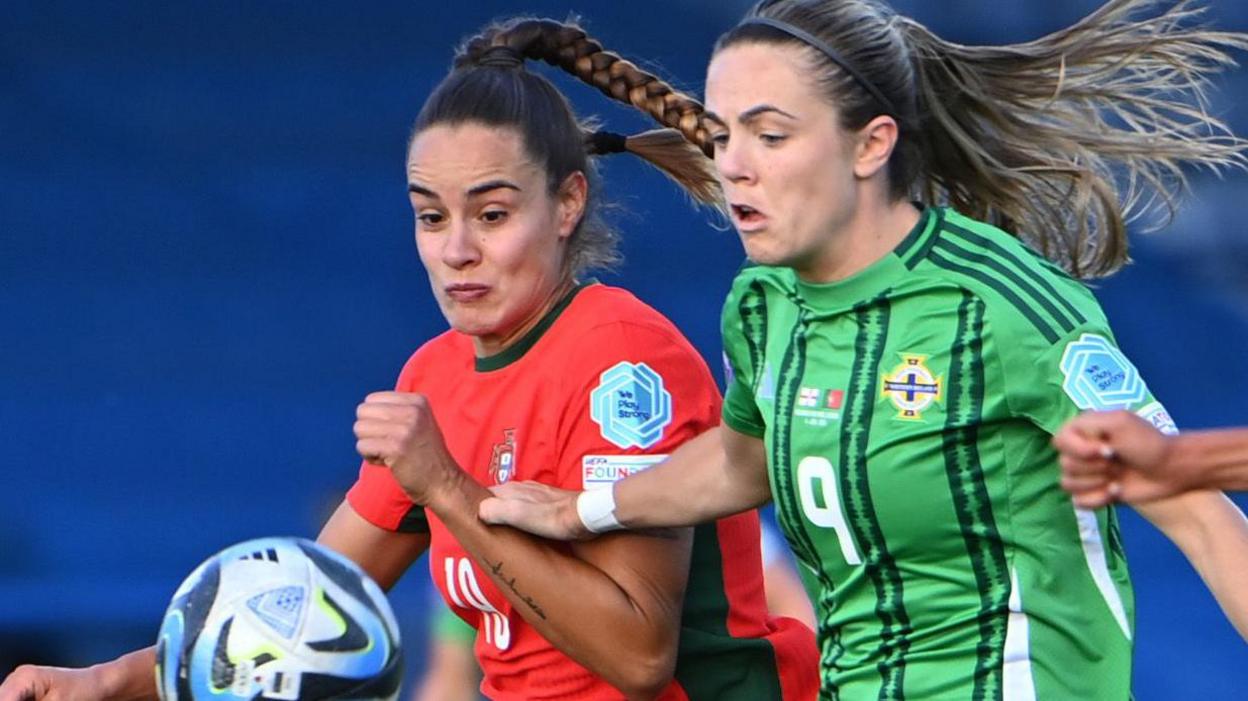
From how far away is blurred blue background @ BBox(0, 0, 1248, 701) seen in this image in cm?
620

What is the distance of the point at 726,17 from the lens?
636 centimetres

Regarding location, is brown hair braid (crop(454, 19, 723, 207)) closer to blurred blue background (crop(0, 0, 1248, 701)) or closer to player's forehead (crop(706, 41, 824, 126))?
player's forehead (crop(706, 41, 824, 126))

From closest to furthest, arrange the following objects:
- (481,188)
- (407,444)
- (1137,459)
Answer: (1137,459)
(407,444)
(481,188)

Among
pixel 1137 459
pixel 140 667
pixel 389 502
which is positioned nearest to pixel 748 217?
pixel 1137 459

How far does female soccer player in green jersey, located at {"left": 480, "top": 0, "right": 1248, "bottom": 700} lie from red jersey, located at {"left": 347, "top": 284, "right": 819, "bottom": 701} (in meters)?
0.13

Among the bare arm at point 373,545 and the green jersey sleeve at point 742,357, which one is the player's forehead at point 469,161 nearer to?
the green jersey sleeve at point 742,357

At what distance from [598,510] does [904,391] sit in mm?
561

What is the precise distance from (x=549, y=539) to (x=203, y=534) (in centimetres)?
300

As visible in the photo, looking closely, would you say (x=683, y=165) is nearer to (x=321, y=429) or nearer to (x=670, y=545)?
(x=670, y=545)

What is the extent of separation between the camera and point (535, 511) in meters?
3.22

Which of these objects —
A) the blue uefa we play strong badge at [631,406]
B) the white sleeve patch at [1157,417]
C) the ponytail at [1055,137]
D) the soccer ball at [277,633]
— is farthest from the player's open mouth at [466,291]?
the white sleeve patch at [1157,417]

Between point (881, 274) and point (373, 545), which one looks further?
point (373, 545)

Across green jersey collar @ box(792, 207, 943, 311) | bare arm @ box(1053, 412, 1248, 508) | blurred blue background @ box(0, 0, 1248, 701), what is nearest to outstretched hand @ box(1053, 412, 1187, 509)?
bare arm @ box(1053, 412, 1248, 508)

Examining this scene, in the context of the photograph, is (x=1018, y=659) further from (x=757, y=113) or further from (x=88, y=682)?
(x=88, y=682)
